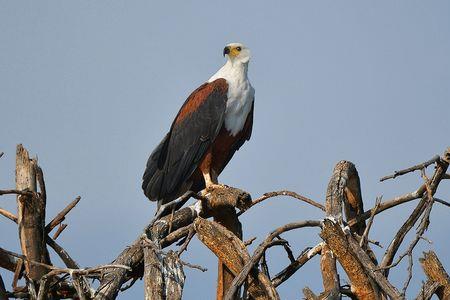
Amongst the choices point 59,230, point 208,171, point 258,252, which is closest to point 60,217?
point 59,230

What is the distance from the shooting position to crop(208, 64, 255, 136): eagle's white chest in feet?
28.5

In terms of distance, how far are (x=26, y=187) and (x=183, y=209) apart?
1061mm

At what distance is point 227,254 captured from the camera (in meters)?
5.51

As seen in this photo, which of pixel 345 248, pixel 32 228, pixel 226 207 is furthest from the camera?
pixel 226 207

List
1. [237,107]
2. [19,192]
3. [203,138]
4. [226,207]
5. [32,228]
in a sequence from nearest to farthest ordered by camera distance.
A: [19,192], [32,228], [226,207], [203,138], [237,107]

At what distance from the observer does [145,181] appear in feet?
27.4

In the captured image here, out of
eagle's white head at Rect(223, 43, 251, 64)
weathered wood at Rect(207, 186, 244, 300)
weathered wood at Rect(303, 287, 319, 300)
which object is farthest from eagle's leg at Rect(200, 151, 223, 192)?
weathered wood at Rect(303, 287, 319, 300)

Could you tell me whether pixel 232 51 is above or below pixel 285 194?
above

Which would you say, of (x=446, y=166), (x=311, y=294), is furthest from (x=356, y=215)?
(x=311, y=294)

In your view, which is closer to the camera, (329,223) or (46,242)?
(329,223)

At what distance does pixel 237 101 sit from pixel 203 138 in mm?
485

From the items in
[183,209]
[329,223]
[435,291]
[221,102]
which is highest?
[221,102]

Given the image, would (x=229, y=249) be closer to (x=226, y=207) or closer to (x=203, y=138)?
(x=226, y=207)

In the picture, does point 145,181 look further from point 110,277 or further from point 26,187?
point 110,277
